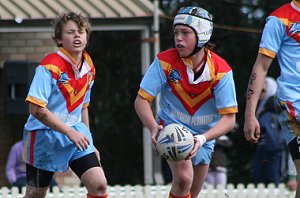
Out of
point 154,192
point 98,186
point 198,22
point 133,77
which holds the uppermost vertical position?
point 198,22

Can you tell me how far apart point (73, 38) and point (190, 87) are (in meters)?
1.03

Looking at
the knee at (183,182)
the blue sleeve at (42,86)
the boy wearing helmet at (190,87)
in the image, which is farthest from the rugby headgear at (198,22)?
the blue sleeve at (42,86)

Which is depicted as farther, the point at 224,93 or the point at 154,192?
the point at 154,192

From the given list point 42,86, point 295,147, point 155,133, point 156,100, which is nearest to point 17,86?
point 156,100

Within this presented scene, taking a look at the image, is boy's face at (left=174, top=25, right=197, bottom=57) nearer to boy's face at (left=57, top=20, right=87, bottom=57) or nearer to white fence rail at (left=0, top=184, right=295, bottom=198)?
boy's face at (left=57, top=20, right=87, bottom=57)

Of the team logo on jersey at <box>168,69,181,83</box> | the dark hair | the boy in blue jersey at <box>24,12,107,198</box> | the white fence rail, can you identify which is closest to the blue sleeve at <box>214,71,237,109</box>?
the team logo on jersey at <box>168,69,181,83</box>

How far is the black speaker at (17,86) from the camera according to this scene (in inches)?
571

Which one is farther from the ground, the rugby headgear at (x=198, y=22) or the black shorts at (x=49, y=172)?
the rugby headgear at (x=198, y=22)

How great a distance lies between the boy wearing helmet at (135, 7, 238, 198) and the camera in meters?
8.86

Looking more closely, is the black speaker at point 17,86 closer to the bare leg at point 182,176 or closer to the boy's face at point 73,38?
the boy's face at point 73,38

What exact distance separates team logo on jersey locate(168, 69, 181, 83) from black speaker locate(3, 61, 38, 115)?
580 centimetres

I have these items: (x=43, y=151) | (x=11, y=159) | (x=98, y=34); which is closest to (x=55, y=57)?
(x=43, y=151)

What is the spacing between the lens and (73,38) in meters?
8.96

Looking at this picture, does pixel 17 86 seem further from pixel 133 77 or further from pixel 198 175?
pixel 133 77
